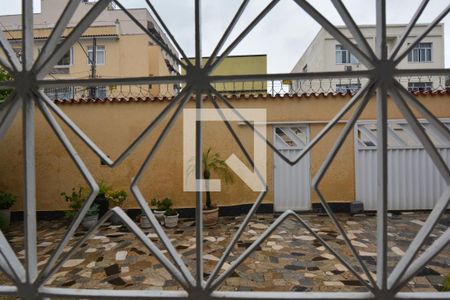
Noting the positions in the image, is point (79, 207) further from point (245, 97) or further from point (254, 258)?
point (245, 97)

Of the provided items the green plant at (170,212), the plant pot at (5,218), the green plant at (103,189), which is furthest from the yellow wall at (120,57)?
the green plant at (170,212)

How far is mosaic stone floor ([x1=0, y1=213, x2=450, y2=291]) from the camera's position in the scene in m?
2.53

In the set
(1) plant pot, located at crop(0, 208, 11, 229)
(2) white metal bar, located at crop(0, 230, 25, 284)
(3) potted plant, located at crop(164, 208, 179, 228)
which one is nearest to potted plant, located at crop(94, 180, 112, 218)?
(3) potted plant, located at crop(164, 208, 179, 228)

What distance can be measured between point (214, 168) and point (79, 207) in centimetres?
223

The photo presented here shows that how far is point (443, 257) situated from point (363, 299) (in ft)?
10.3

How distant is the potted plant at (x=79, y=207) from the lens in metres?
4.51

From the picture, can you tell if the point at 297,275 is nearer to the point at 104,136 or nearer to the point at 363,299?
the point at 363,299

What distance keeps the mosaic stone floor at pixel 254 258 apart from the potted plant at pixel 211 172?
0.19 m

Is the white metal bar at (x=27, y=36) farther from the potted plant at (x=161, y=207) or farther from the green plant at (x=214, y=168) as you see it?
the potted plant at (x=161, y=207)

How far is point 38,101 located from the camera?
0.76 meters

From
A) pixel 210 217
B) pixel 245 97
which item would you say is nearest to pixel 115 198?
pixel 210 217

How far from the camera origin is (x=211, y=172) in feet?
16.5

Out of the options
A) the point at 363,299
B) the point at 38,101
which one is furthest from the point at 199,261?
the point at 38,101

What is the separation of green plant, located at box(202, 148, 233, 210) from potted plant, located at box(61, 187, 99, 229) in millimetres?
1793
